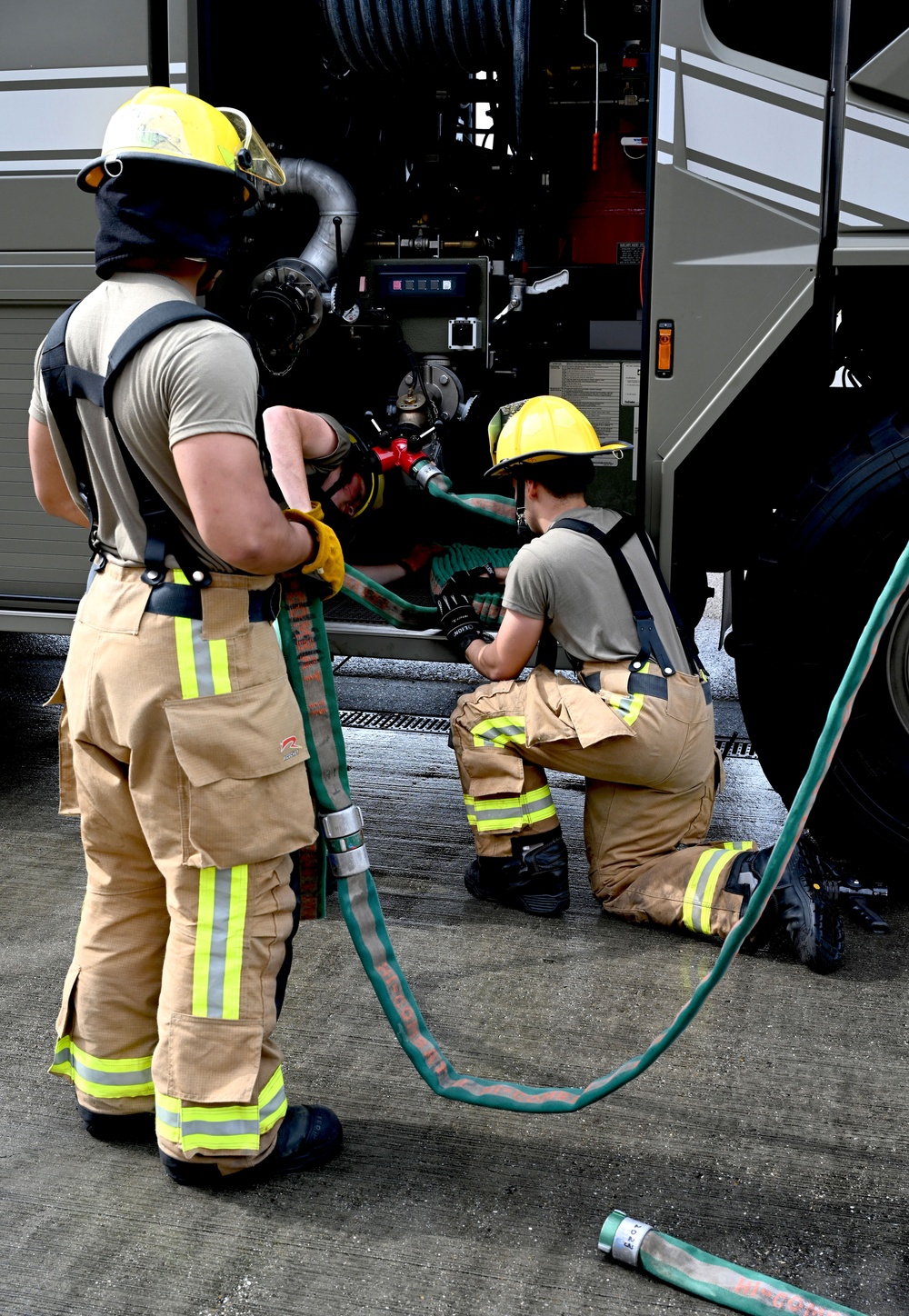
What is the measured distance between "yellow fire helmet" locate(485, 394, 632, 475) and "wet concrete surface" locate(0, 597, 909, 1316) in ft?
4.03

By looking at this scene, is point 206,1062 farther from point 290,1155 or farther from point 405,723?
point 405,723

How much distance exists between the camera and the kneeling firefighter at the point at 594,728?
320 centimetres

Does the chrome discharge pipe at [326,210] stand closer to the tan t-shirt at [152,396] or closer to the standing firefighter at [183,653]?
the standing firefighter at [183,653]

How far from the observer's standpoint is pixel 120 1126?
2.35 metres

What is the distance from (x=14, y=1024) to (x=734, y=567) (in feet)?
7.85

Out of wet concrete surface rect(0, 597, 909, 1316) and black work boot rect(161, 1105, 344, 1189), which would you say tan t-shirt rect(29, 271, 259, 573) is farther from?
wet concrete surface rect(0, 597, 909, 1316)

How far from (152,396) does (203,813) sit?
699 millimetres

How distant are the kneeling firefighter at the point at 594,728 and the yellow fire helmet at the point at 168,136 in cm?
136

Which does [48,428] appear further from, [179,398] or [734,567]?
[734,567]

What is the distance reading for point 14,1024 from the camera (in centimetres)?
278

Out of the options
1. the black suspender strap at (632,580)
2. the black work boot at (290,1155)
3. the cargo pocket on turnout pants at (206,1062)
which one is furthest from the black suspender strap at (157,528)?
the black suspender strap at (632,580)

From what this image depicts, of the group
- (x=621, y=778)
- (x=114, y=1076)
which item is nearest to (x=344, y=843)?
(x=114, y=1076)

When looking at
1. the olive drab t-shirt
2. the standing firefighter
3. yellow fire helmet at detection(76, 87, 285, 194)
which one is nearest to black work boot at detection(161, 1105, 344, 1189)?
the standing firefighter

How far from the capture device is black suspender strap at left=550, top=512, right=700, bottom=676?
3.25 meters
